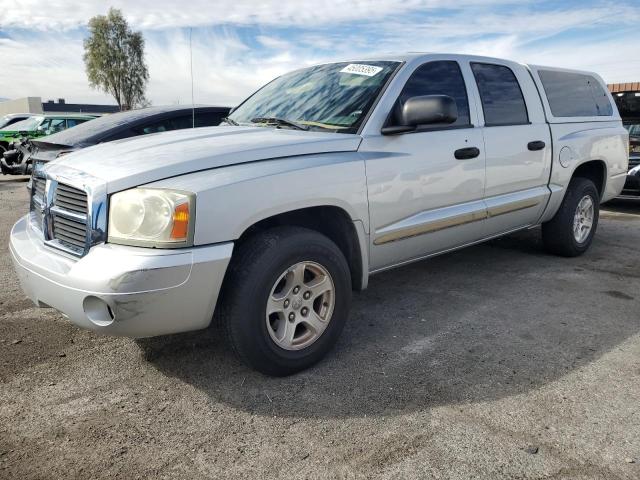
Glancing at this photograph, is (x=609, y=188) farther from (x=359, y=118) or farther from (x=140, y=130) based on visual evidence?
(x=140, y=130)

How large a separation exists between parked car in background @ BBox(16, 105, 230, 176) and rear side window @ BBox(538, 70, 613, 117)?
349 cm

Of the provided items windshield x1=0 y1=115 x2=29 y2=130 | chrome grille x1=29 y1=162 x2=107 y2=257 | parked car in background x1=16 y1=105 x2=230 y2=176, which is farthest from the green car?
chrome grille x1=29 y1=162 x2=107 y2=257

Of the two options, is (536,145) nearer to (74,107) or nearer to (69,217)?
(69,217)

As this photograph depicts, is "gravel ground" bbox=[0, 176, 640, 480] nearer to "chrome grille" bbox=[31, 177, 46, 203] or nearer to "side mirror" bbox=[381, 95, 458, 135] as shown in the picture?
"chrome grille" bbox=[31, 177, 46, 203]

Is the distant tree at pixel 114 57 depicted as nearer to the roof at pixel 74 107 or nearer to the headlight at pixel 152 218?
the roof at pixel 74 107

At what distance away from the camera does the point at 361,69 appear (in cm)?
379

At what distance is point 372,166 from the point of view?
326 centimetres

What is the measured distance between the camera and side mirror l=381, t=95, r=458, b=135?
10.8 feet

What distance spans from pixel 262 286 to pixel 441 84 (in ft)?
7.04

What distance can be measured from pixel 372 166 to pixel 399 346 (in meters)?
1.12

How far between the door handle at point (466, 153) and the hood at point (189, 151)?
90cm

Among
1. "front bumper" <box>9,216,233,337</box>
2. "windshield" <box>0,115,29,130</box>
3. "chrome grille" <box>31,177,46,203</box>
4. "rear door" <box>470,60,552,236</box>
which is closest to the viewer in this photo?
"front bumper" <box>9,216,233,337</box>

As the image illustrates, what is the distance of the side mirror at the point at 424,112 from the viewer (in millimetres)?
3277

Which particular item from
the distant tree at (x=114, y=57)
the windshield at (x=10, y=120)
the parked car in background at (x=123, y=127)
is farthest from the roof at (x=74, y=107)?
the parked car in background at (x=123, y=127)
